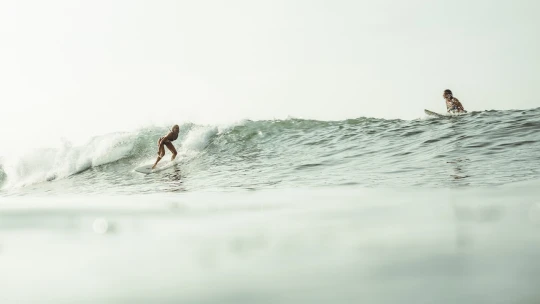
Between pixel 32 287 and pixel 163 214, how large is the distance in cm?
168

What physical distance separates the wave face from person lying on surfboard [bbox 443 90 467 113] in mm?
558

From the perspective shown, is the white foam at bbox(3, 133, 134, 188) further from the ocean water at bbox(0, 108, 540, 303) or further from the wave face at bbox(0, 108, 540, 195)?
the ocean water at bbox(0, 108, 540, 303)

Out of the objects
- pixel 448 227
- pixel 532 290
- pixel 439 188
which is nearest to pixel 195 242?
pixel 448 227

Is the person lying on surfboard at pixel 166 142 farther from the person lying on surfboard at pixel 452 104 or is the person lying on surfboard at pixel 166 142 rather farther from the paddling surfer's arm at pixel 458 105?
the paddling surfer's arm at pixel 458 105

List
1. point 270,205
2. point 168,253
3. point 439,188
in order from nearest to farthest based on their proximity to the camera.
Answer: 1. point 168,253
2. point 270,205
3. point 439,188

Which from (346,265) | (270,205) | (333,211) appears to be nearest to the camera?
(346,265)

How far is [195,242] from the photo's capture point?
7.59 ft

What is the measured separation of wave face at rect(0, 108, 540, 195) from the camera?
227 inches

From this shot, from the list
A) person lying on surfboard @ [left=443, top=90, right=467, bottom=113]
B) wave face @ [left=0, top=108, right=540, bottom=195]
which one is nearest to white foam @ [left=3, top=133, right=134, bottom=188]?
wave face @ [left=0, top=108, right=540, bottom=195]

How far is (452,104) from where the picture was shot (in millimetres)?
12953

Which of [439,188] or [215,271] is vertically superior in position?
[215,271]

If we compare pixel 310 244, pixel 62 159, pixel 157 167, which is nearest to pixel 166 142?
pixel 157 167

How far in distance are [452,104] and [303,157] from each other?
5.99 meters

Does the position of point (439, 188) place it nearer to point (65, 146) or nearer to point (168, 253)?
point (168, 253)
